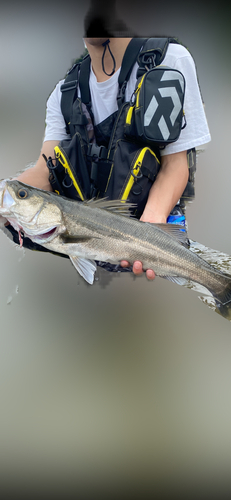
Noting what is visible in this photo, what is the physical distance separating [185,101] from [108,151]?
567 mm

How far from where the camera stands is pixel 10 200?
1327 mm

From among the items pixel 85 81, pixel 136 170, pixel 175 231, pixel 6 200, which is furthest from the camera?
pixel 85 81

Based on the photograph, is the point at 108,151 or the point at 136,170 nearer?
the point at 136,170

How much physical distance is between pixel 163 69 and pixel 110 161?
56 cm

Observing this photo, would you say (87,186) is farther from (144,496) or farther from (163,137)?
(144,496)

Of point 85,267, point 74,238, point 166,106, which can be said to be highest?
point 166,106

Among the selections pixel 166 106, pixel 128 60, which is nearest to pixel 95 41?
pixel 128 60

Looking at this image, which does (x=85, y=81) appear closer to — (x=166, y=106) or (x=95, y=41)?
(x=95, y=41)

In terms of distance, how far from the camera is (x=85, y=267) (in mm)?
1359

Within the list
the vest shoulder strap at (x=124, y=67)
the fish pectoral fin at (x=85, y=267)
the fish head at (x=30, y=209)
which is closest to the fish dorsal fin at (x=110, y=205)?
the fish head at (x=30, y=209)

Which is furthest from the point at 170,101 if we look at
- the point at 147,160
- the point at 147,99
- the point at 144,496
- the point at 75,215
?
the point at 144,496

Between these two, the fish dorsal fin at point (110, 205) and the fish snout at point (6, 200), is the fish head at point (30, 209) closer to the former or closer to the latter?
the fish snout at point (6, 200)

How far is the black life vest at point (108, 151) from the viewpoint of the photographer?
159 cm

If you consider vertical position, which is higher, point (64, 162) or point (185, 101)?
point (185, 101)
